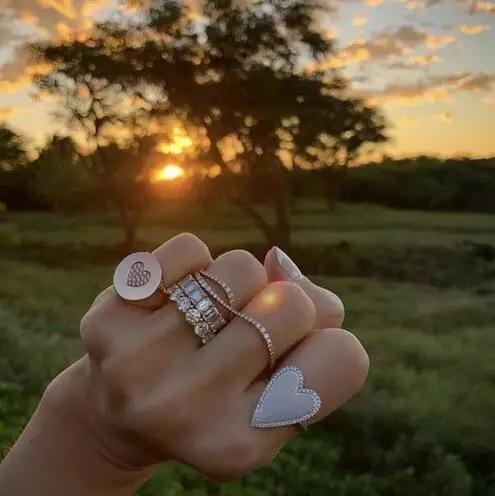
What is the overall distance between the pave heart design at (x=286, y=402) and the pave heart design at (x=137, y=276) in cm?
7

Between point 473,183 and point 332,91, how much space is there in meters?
0.30

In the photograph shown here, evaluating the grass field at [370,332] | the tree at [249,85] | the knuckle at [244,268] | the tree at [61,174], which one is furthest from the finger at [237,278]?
the tree at [61,174]

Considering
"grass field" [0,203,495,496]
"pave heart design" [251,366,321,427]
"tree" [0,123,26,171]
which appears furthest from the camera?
"tree" [0,123,26,171]

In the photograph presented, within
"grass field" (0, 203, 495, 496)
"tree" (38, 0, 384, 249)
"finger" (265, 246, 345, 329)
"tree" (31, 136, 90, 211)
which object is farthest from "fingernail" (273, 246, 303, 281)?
"tree" (31, 136, 90, 211)

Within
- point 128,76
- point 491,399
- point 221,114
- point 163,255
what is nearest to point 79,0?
point 128,76

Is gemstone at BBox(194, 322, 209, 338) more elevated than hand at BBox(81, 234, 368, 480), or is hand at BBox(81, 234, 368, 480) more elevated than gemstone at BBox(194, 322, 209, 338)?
gemstone at BBox(194, 322, 209, 338)

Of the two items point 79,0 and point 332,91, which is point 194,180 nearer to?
point 332,91

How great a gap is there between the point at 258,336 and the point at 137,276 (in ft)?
0.21

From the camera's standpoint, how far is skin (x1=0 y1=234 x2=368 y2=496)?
0.37 metres

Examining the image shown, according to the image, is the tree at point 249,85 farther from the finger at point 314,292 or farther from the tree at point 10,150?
the finger at point 314,292

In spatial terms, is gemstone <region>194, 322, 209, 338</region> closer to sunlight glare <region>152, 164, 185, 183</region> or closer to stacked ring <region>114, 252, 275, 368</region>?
stacked ring <region>114, 252, 275, 368</region>

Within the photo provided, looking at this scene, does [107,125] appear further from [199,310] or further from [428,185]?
[199,310]

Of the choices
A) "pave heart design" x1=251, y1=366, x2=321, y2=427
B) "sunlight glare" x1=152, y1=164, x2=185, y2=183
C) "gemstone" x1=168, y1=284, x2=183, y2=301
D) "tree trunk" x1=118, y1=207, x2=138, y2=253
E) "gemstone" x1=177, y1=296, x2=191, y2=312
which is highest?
"gemstone" x1=168, y1=284, x2=183, y2=301

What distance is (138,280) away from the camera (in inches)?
15.3
